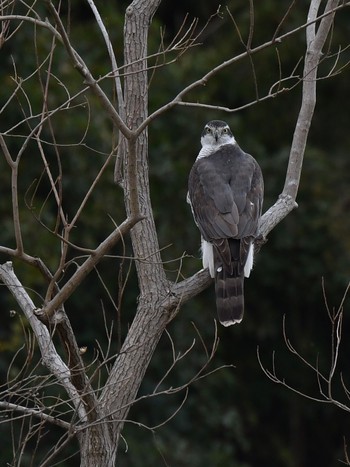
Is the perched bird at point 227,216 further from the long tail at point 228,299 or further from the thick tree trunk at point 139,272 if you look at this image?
the thick tree trunk at point 139,272

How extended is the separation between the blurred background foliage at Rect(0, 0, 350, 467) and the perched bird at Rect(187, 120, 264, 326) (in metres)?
0.97

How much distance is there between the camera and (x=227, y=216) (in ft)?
19.4

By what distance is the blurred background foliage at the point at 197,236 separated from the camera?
316 inches

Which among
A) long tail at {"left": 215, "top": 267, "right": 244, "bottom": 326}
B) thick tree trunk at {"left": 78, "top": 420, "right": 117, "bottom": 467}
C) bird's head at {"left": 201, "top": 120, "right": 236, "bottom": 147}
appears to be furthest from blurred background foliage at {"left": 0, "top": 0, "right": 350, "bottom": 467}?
thick tree trunk at {"left": 78, "top": 420, "right": 117, "bottom": 467}

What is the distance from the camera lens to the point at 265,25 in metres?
9.80

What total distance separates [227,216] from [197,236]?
108 inches


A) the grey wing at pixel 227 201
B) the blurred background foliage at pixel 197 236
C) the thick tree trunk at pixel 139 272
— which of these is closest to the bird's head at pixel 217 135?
the grey wing at pixel 227 201

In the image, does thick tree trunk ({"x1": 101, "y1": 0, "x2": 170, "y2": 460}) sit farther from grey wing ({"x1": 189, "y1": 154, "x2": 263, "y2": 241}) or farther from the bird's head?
the bird's head

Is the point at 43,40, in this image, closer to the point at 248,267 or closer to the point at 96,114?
the point at 96,114

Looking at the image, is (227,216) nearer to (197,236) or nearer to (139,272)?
(139,272)

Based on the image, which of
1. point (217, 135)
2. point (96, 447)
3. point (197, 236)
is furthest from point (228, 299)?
point (197, 236)

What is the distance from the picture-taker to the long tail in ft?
18.2

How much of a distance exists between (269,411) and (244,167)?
4.77m

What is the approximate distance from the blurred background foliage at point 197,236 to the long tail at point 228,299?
187 centimetres
